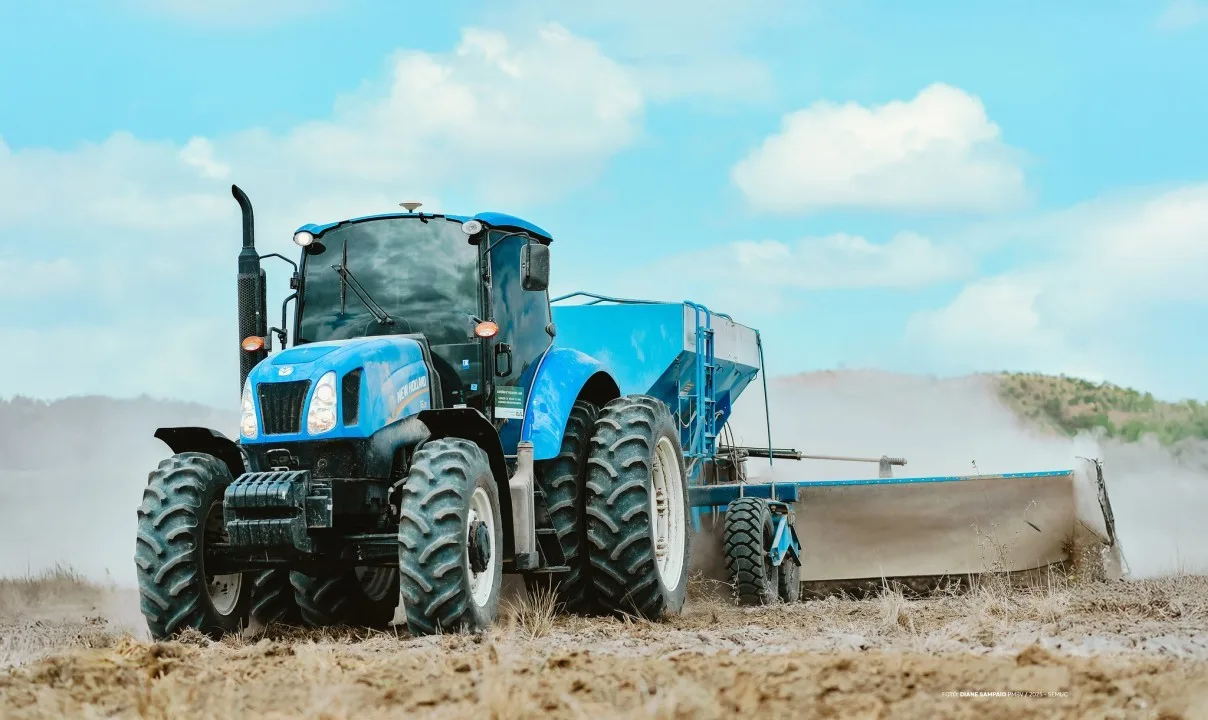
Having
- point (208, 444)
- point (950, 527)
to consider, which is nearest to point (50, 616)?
point (208, 444)

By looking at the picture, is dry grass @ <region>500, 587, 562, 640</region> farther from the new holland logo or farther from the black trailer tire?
the black trailer tire

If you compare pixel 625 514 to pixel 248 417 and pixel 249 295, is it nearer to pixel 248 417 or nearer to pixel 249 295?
pixel 248 417

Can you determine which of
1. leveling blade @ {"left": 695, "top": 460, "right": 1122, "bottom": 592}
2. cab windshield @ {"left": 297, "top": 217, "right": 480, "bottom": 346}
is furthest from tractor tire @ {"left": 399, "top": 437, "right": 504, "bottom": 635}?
leveling blade @ {"left": 695, "top": 460, "right": 1122, "bottom": 592}

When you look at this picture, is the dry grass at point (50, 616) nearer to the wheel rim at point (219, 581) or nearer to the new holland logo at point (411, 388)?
the wheel rim at point (219, 581)

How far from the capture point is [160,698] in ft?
18.8

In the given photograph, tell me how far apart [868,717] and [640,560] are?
4.45 m

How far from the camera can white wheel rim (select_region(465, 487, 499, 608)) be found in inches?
321

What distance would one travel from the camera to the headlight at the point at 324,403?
8.30 m

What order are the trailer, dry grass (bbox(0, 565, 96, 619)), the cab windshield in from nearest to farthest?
the cab windshield
the trailer
dry grass (bbox(0, 565, 96, 619))

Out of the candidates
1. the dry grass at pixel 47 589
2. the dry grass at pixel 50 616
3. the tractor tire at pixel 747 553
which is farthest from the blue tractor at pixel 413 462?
the dry grass at pixel 47 589

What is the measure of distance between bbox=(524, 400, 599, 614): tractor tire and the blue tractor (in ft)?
0.05

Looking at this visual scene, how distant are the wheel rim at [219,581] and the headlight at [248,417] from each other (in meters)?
0.44

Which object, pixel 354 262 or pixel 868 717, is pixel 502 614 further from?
pixel 868 717

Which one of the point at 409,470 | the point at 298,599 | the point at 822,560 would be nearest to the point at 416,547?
the point at 409,470
